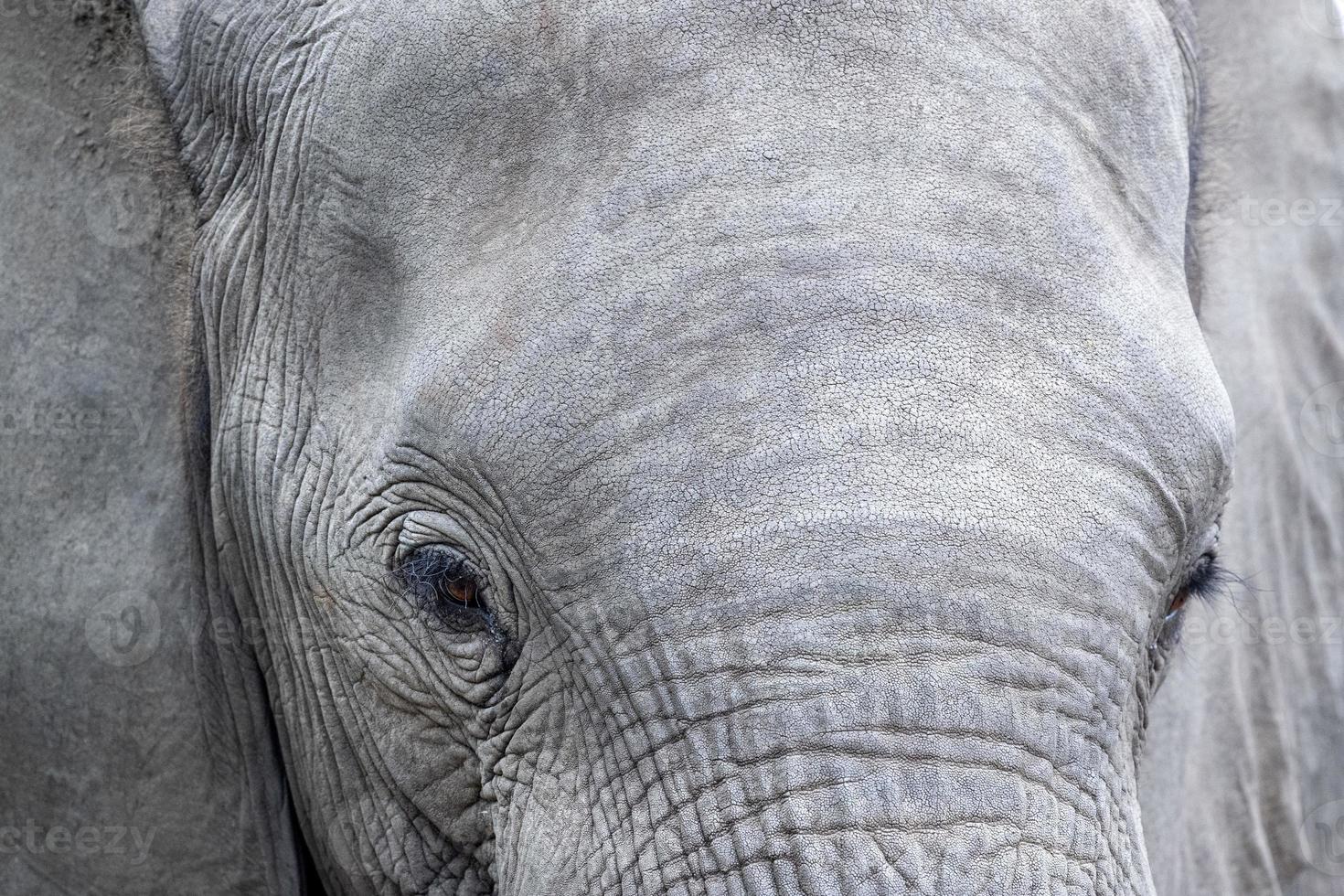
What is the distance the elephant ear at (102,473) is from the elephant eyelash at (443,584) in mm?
395

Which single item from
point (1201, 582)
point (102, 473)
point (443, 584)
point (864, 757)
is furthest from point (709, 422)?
point (102, 473)

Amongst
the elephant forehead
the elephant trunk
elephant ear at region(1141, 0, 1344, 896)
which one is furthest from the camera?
elephant ear at region(1141, 0, 1344, 896)

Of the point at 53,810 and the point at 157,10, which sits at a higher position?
the point at 157,10

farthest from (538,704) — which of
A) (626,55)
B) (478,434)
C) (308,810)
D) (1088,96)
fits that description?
(1088,96)

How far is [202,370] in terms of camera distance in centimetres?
251

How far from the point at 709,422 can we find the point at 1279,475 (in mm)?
2086

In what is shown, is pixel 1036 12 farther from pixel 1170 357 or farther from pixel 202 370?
pixel 202 370

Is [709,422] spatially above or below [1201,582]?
above

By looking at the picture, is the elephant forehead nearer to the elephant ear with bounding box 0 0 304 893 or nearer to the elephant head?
the elephant head

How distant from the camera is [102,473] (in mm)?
2420

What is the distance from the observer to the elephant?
6.06ft

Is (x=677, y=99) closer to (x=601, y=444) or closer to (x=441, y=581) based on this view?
(x=601, y=444)

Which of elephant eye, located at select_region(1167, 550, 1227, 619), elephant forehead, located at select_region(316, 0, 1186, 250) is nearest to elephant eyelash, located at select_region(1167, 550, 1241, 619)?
elephant eye, located at select_region(1167, 550, 1227, 619)

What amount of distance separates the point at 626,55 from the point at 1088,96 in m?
0.62
